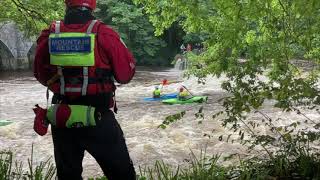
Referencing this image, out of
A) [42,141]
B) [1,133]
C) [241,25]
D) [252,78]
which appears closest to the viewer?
[252,78]

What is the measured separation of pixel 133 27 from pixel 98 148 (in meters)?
28.9

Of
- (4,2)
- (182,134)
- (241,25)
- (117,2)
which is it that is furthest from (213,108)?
(117,2)

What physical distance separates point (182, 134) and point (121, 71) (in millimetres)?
7331

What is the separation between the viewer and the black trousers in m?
2.80

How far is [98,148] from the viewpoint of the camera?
9.18ft

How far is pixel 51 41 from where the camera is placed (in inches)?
113

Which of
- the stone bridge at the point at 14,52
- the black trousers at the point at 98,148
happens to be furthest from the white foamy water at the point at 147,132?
the stone bridge at the point at 14,52

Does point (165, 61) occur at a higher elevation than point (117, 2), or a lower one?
lower

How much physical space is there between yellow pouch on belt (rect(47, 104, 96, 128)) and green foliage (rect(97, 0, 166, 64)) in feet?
90.9

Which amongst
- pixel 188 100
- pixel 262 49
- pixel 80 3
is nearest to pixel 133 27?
pixel 188 100

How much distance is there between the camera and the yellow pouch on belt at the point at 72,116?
2.76 meters

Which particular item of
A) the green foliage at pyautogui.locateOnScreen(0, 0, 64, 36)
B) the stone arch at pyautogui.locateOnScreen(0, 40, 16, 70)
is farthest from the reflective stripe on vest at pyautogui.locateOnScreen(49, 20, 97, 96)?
the stone arch at pyautogui.locateOnScreen(0, 40, 16, 70)

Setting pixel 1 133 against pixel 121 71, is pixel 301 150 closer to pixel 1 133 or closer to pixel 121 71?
pixel 121 71

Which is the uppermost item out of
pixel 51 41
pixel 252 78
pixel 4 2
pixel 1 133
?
pixel 4 2
